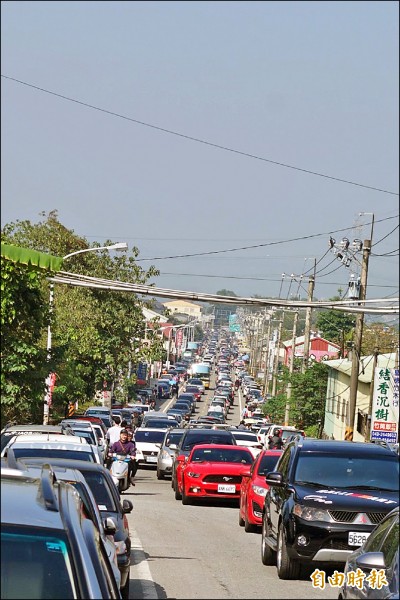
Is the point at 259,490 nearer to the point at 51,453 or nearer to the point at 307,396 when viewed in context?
the point at 51,453

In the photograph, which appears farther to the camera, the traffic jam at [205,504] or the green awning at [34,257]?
the green awning at [34,257]

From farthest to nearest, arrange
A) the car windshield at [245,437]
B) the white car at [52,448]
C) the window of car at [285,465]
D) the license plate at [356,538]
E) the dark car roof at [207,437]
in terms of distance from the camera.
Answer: the car windshield at [245,437] < the dark car roof at [207,437] < the window of car at [285,465] < the white car at [52,448] < the license plate at [356,538]

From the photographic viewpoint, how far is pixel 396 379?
43.1 metres

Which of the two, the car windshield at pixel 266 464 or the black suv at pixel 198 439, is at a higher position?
the car windshield at pixel 266 464

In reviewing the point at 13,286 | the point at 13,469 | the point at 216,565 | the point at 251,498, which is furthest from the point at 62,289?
the point at 13,469

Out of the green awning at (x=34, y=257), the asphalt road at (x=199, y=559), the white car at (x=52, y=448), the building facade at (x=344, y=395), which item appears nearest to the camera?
the asphalt road at (x=199, y=559)

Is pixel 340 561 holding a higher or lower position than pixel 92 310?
lower

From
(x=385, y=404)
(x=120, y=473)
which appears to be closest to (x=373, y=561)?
(x=120, y=473)

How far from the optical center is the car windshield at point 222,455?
1103 inches

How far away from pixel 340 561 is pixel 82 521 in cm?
883

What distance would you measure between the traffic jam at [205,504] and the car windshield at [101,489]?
10 mm

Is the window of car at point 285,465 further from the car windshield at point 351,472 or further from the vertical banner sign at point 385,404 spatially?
the vertical banner sign at point 385,404

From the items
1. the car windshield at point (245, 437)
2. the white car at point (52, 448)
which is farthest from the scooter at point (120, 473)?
the car windshield at point (245, 437)

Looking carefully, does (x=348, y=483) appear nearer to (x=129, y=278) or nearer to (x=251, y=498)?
(x=251, y=498)
